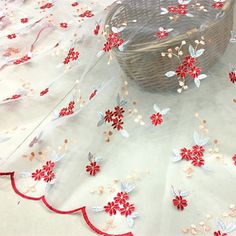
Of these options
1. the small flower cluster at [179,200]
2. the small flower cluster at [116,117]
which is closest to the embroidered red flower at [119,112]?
the small flower cluster at [116,117]

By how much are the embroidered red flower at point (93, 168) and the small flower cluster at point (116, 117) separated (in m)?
0.09

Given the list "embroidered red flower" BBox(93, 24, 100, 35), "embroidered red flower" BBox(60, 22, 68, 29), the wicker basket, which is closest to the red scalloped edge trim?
the wicker basket

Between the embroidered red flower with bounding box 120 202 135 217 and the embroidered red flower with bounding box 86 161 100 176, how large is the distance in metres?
0.11

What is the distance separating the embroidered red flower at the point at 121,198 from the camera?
791 mm

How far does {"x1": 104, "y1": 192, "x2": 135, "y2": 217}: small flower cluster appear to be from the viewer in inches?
30.5

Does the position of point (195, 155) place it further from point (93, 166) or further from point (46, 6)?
point (46, 6)

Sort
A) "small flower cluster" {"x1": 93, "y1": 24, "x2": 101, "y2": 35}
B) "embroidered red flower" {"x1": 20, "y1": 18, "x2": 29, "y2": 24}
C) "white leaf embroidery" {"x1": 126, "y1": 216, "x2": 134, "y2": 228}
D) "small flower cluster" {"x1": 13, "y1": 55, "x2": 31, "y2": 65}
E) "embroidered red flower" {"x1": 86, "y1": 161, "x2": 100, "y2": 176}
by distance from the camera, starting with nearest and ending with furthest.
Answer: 1. "white leaf embroidery" {"x1": 126, "y1": 216, "x2": 134, "y2": 228}
2. "embroidered red flower" {"x1": 86, "y1": 161, "x2": 100, "y2": 176}
3. "small flower cluster" {"x1": 93, "y1": 24, "x2": 101, "y2": 35}
4. "small flower cluster" {"x1": 13, "y1": 55, "x2": 31, "y2": 65}
5. "embroidered red flower" {"x1": 20, "y1": 18, "x2": 29, "y2": 24}

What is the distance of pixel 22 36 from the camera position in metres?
1.26

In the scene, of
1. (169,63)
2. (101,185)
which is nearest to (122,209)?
(101,185)

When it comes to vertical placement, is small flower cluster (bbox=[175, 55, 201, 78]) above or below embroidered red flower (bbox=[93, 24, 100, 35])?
above

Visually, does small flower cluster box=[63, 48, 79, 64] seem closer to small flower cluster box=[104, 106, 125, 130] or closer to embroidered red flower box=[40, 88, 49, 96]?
embroidered red flower box=[40, 88, 49, 96]

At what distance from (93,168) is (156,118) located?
0.17m

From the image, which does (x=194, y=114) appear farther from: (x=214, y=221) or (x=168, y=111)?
(x=214, y=221)

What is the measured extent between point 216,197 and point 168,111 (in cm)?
20
